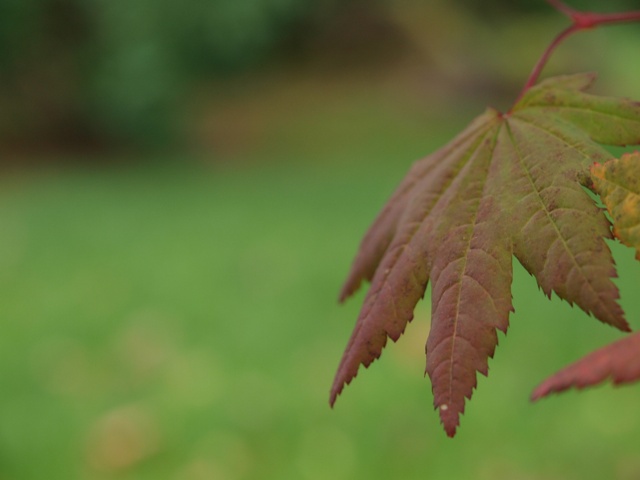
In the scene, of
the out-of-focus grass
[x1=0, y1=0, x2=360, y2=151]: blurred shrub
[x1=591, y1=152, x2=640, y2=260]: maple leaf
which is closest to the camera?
[x1=591, y1=152, x2=640, y2=260]: maple leaf

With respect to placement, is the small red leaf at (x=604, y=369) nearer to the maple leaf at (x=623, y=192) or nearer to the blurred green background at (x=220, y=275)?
the maple leaf at (x=623, y=192)

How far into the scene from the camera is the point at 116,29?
8.15 meters

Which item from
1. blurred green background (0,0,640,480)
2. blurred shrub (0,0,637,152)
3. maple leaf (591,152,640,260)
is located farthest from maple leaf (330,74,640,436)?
blurred shrub (0,0,637,152)

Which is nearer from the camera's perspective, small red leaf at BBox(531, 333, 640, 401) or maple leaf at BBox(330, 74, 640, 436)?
small red leaf at BBox(531, 333, 640, 401)

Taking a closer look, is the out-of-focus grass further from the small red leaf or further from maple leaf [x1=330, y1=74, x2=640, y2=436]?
the small red leaf

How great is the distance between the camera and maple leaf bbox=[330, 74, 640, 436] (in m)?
0.70

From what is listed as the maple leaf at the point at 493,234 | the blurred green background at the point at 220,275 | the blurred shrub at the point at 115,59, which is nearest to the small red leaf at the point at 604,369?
the maple leaf at the point at 493,234

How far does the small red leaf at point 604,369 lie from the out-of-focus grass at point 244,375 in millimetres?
2292

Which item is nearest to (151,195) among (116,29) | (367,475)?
(116,29)

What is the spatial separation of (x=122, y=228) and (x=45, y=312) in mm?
1764

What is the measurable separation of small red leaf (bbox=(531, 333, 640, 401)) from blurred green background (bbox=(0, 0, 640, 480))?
7.51 feet

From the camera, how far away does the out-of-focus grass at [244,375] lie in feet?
9.47

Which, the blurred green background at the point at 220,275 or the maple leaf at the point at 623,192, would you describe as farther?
the blurred green background at the point at 220,275

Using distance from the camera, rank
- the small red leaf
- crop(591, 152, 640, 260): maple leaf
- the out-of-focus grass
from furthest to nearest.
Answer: the out-of-focus grass < crop(591, 152, 640, 260): maple leaf < the small red leaf
